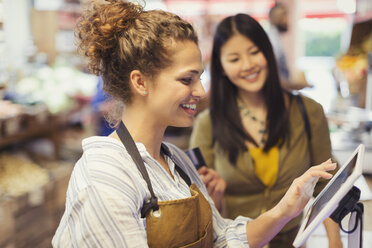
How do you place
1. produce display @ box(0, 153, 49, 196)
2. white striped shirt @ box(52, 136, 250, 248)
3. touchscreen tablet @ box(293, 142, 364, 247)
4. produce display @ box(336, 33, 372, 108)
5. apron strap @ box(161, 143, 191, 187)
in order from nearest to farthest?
1. touchscreen tablet @ box(293, 142, 364, 247)
2. white striped shirt @ box(52, 136, 250, 248)
3. apron strap @ box(161, 143, 191, 187)
4. produce display @ box(0, 153, 49, 196)
5. produce display @ box(336, 33, 372, 108)

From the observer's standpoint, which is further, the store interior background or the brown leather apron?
the store interior background

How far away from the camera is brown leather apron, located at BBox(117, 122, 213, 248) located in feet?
3.20

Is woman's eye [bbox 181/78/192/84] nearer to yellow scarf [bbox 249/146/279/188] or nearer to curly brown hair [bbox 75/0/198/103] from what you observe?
curly brown hair [bbox 75/0/198/103]

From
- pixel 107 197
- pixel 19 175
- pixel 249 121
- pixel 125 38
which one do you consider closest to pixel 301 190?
pixel 107 197

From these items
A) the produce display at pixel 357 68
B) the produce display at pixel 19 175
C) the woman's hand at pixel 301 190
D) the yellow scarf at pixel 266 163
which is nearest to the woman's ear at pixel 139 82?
the woman's hand at pixel 301 190

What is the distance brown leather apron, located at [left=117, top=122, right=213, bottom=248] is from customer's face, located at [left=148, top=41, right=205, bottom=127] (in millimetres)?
116

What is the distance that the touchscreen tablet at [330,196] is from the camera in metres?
0.76

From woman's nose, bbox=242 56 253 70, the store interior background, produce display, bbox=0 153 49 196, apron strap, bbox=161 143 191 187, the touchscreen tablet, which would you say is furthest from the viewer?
produce display, bbox=0 153 49 196

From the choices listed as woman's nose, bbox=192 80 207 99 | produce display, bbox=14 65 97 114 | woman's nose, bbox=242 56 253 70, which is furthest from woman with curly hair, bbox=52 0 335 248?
produce display, bbox=14 65 97 114

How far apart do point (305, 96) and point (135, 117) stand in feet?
2.56

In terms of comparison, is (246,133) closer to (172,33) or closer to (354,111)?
(172,33)

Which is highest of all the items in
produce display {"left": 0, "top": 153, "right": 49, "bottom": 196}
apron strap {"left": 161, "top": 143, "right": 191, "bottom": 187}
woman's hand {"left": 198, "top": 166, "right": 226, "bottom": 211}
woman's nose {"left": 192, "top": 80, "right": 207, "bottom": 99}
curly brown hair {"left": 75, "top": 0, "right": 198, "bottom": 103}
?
curly brown hair {"left": 75, "top": 0, "right": 198, "bottom": 103}

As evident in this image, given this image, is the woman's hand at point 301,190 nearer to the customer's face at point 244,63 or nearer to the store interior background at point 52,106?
the store interior background at point 52,106

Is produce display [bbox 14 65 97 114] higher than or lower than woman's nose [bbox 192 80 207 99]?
lower
